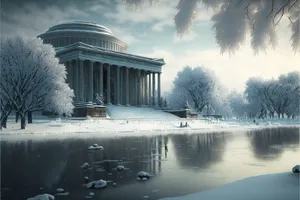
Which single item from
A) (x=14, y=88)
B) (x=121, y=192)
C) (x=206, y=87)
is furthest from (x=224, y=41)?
(x=206, y=87)

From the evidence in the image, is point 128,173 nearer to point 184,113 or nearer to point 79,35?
point 184,113

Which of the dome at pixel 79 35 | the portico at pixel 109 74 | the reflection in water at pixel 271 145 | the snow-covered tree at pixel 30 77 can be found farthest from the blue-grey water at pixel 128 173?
the dome at pixel 79 35

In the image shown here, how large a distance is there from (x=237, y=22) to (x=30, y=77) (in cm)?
3167

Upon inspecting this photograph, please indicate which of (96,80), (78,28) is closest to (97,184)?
(96,80)

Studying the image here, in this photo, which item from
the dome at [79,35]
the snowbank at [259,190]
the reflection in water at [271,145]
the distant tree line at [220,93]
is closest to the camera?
the snowbank at [259,190]

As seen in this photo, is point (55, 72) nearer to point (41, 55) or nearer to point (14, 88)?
point (41, 55)

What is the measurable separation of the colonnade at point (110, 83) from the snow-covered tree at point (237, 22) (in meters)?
50.9

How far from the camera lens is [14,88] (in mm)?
34000

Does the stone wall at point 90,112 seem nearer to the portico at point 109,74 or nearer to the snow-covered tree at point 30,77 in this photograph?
the portico at point 109,74

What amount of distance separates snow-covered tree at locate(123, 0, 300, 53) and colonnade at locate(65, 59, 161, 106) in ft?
167

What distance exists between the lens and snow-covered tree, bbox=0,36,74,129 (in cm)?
3431

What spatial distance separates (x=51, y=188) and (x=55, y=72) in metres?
31.1

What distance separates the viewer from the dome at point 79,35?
7362cm

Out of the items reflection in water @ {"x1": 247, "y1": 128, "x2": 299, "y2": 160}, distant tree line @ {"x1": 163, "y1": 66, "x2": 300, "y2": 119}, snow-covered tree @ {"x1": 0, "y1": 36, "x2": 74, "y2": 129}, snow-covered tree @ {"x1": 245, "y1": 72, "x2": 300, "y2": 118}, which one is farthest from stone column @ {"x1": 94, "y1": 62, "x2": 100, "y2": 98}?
snow-covered tree @ {"x1": 245, "y1": 72, "x2": 300, "y2": 118}
